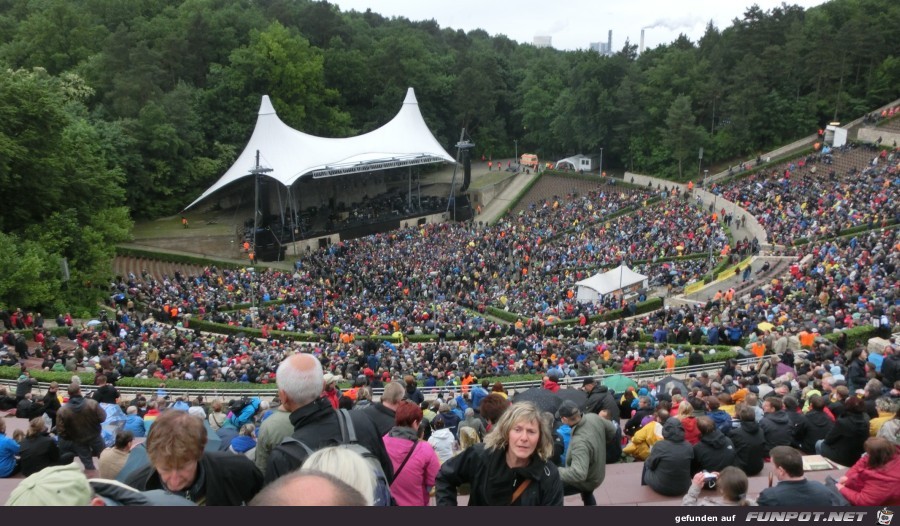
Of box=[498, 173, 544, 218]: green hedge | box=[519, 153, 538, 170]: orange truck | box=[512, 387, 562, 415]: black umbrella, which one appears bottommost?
box=[512, 387, 562, 415]: black umbrella

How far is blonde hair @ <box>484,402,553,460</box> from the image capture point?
3.65m

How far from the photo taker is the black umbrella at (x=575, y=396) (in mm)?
7750

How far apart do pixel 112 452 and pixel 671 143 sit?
41483 millimetres

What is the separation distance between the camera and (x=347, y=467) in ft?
8.70

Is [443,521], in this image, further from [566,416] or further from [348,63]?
[348,63]

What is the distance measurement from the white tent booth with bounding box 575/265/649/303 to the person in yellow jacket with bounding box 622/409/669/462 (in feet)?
57.0

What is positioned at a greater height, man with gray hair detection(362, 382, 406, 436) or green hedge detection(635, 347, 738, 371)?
man with gray hair detection(362, 382, 406, 436)

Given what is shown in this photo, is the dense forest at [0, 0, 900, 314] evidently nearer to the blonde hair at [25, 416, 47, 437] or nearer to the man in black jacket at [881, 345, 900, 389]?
the blonde hair at [25, 416, 47, 437]

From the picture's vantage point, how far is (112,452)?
520 centimetres

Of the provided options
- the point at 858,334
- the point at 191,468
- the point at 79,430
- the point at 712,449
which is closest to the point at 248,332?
the point at 79,430

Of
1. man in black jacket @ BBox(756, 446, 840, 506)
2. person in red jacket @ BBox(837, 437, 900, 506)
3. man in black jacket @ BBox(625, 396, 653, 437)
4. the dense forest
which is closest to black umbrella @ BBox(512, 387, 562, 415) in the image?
man in black jacket @ BBox(625, 396, 653, 437)

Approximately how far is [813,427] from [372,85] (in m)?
47.4

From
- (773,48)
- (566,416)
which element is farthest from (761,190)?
(566,416)

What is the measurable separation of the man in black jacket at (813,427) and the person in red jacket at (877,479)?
206 cm
